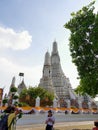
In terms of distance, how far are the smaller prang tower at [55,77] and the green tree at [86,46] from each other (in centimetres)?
5325

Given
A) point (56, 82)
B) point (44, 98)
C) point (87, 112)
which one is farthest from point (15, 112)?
point (56, 82)

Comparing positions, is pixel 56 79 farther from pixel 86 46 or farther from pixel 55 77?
pixel 86 46

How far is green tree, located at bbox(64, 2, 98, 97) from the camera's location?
17.6 meters

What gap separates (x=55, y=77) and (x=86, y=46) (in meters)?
63.2

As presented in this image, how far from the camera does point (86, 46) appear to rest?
1794 cm

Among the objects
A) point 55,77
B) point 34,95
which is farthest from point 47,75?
point 34,95

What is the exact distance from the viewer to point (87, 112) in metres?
40.4

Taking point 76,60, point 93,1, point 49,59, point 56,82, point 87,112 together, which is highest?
point 49,59

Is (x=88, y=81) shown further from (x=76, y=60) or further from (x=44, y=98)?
(x=44, y=98)

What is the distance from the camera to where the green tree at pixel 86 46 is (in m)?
17.6

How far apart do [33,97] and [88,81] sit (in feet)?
121

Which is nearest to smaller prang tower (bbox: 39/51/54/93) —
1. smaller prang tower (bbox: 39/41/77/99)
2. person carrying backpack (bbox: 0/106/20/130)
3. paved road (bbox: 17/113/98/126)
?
smaller prang tower (bbox: 39/41/77/99)

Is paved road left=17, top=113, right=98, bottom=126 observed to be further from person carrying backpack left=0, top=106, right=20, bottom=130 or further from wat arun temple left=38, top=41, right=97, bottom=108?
wat arun temple left=38, top=41, right=97, bottom=108

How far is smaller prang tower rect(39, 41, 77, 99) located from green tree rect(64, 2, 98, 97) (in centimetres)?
5325
